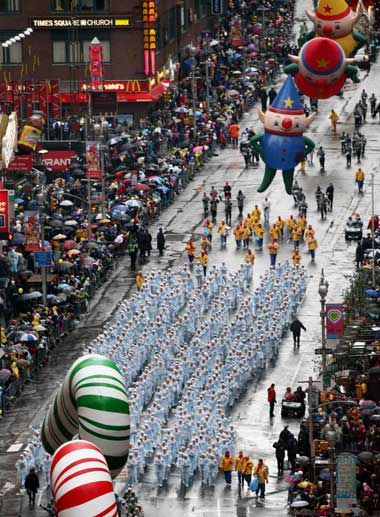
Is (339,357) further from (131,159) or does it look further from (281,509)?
(131,159)

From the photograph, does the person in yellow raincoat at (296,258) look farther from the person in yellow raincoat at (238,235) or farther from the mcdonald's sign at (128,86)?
the mcdonald's sign at (128,86)

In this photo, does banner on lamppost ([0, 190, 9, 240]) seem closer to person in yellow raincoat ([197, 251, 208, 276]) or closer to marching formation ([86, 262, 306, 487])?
marching formation ([86, 262, 306, 487])

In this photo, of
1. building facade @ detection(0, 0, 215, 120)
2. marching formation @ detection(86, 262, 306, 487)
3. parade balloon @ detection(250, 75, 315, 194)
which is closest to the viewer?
marching formation @ detection(86, 262, 306, 487)

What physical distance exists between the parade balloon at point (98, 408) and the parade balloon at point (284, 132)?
39286 mm

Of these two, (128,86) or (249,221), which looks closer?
(249,221)

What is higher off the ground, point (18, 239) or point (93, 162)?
point (93, 162)

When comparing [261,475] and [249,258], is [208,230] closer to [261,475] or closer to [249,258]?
[249,258]

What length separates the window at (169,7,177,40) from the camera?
144 metres

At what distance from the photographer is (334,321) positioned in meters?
82.9

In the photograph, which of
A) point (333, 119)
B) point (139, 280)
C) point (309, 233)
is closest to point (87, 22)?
point (333, 119)

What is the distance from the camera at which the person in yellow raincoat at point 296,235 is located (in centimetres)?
10625

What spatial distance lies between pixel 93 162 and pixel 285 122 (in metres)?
10.5

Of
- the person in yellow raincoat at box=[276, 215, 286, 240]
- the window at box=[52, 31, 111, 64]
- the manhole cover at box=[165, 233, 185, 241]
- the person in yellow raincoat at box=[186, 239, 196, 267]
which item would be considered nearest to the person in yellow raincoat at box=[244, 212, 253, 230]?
the person in yellow raincoat at box=[276, 215, 286, 240]

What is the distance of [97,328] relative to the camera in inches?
3716
